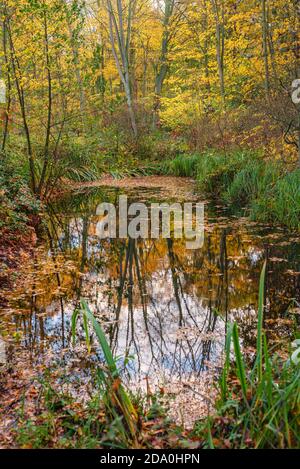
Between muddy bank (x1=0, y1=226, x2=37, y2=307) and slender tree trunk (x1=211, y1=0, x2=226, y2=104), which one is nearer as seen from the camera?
muddy bank (x1=0, y1=226, x2=37, y2=307)

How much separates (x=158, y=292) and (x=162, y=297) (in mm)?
147

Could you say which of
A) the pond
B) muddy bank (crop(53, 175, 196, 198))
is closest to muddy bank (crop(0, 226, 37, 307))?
the pond

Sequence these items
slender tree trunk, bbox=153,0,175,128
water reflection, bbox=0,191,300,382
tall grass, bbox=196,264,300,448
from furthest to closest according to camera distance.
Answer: slender tree trunk, bbox=153,0,175,128 < water reflection, bbox=0,191,300,382 < tall grass, bbox=196,264,300,448

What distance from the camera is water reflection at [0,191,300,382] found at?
341cm

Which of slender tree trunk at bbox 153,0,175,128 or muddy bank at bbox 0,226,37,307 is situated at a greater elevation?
slender tree trunk at bbox 153,0,175,128

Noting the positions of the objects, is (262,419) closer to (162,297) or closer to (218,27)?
(162,297)

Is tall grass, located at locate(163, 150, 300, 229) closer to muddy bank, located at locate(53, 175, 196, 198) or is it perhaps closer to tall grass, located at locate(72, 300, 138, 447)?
muddy bank, located at locate(53, 175, 196, 198)

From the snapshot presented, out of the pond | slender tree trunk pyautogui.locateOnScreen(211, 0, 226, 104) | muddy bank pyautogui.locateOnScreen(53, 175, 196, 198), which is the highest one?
slender tree trunk pyautogui.locateOnScreen(211, 0, 226, 104)

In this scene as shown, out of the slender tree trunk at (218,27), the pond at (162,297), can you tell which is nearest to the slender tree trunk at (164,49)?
the slender tree trunk at (218,27)

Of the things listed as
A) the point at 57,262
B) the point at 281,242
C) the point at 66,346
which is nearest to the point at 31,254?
the point at 57,262

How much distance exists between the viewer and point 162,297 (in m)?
4.51

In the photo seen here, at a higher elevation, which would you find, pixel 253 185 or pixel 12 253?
pixel 253 185

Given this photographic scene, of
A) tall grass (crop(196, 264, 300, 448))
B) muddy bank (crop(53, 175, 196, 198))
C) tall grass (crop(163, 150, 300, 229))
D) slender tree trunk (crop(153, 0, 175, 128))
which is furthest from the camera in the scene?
slender tree trunk (crop(153, 0, 175, 128))

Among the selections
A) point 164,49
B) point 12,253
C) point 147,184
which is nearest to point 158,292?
point 12,253
